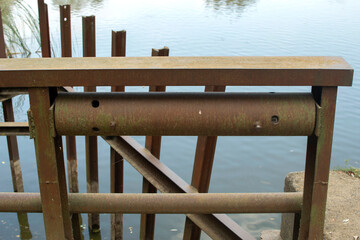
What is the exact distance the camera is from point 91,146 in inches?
204

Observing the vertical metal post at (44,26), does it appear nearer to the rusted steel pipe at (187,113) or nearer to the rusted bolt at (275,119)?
the rusted steel pipe at (187,113)

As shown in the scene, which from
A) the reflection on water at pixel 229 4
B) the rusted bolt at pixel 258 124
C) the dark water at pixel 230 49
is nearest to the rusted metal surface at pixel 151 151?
the dark water at pixel 230 49

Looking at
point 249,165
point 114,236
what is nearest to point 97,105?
point 114,236

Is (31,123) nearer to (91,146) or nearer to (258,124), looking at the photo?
(258,124)

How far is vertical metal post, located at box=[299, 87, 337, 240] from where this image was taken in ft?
5.65

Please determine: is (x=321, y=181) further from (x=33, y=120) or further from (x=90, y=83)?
(x=33, y=120)

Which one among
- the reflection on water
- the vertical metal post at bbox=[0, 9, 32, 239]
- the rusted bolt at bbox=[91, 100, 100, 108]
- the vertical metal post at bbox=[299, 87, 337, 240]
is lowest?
the vertical metal post at bbox=[0, 9, 32, 239]

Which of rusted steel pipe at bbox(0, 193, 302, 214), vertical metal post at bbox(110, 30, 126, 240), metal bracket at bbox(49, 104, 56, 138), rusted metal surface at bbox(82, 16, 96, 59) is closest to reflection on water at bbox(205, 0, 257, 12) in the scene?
rusted metal surface at bbox(82, 16, 96, 59)

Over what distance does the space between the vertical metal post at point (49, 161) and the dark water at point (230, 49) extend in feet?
13.9

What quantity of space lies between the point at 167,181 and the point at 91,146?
1860 millimetres

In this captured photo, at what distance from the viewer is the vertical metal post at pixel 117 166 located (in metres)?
4.27

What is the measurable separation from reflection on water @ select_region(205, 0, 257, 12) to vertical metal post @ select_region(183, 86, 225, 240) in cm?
1528

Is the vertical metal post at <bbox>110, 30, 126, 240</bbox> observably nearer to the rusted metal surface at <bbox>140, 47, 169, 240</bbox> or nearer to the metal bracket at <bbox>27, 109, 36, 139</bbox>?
the rusted metal surface at <bbox>140, 47, 169, 240</bbox>

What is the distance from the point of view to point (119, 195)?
2.01 m
